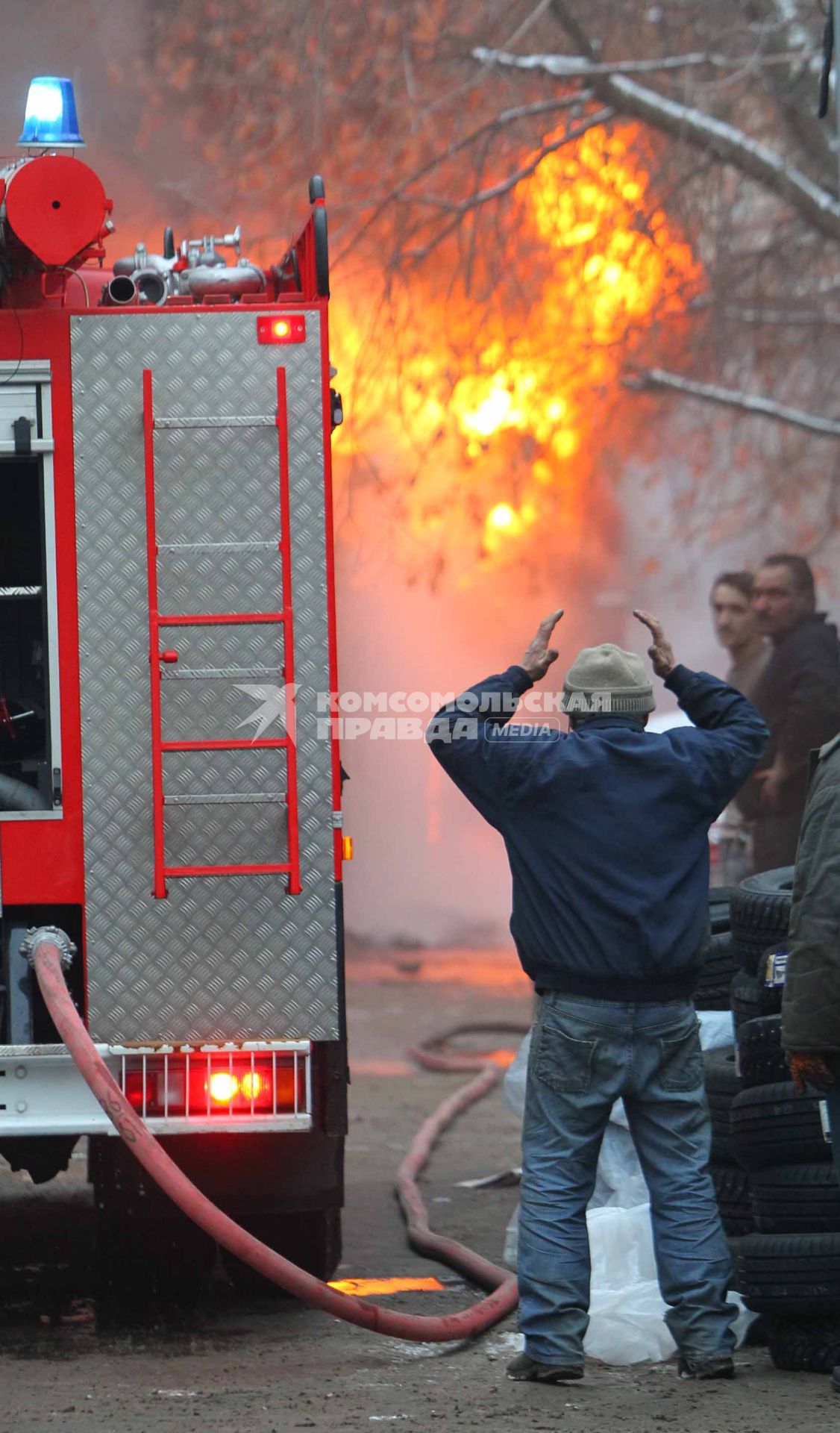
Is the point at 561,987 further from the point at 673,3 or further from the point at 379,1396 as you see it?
the point at 673,3

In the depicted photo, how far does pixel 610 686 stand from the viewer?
184 inches

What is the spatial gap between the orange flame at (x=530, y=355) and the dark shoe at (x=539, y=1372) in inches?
340

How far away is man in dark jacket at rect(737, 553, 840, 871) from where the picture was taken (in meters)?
9.95

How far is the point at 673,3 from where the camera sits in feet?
38.1

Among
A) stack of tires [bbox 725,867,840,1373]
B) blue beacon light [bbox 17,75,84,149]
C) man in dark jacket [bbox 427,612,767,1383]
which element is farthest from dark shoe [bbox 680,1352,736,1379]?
blue beacon light [bbox 17,75,84,149]

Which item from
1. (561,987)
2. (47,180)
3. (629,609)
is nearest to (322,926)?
(561,987)

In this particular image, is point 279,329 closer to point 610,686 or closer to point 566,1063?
point 610,686

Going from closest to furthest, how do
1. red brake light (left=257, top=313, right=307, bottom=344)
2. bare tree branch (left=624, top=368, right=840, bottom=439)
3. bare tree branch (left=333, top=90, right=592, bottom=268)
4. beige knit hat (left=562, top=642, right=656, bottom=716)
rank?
beige knit hat (left=562, top=642, right=656, bottom=716) < red brake light (left=257, top=313, right=307, bottom=344) < bare tree branch (left=333, top=90, right=592, bottom=268) < bare tree branch (left=624, top=368, right=840, bottom=439)

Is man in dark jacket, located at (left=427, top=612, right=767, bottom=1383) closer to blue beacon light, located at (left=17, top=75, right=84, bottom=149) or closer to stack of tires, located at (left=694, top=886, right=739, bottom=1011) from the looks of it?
stack of tires, located at (left=694, top=886, right=739, bottom=1011)

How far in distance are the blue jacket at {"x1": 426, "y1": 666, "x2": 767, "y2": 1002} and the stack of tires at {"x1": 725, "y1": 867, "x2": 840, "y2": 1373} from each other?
557mm

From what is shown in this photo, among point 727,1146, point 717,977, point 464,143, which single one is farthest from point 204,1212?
point 464,143

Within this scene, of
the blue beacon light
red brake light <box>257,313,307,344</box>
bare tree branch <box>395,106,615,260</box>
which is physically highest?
bare tree branch <box>395,106,615,260</box>

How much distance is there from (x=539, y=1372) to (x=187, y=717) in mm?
1988

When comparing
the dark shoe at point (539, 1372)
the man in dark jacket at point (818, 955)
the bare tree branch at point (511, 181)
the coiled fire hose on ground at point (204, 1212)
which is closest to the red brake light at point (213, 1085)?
the coiled fire hose on ground at point (204, 1212)
